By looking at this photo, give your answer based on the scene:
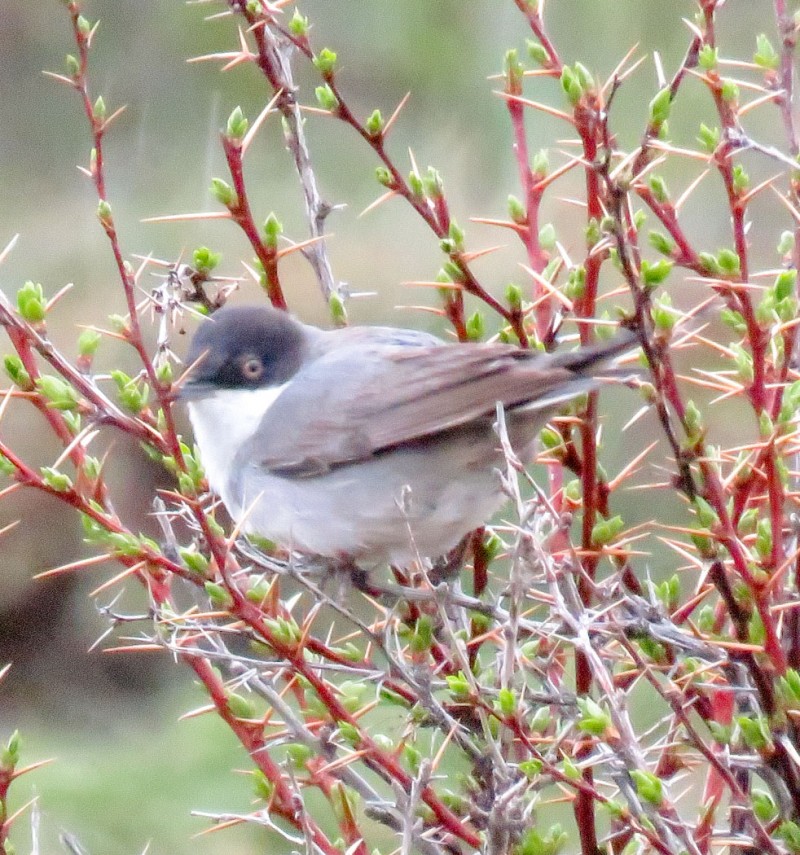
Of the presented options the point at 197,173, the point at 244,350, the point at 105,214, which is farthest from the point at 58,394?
the point at 197,173

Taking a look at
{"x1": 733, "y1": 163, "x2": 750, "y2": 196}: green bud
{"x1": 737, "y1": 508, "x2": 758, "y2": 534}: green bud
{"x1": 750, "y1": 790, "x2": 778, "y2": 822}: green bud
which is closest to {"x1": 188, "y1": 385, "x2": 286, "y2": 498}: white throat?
{"x1": 737, "y1": 508, "x2": 758, "y2": 534}: green bud

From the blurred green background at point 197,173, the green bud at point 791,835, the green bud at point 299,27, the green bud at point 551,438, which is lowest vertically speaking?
the blurred green background at point 197,173

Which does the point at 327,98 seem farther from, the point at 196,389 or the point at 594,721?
the point at 594,721

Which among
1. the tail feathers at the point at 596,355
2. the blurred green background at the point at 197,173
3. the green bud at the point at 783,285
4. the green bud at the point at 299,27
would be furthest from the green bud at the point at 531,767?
the blurred green background at the point at 197,173

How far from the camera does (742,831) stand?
1.79 metres

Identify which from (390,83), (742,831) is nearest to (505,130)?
(390,83)

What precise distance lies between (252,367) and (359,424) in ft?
1.15

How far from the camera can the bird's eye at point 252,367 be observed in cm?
296

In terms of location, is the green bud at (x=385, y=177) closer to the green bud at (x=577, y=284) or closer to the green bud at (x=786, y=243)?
the green bud at (x=577, y=284)

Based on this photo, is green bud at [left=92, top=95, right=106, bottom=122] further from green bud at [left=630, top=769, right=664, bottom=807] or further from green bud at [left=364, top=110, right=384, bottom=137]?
green bud at [left=630, top=769, right=664, bottom=807]

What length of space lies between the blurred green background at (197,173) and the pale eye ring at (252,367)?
2924 millimetres

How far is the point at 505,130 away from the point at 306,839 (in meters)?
5.47

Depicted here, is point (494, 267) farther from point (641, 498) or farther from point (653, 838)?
point (653, 838)

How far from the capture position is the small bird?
2475 mm
